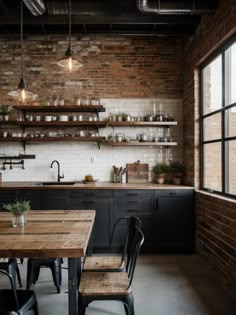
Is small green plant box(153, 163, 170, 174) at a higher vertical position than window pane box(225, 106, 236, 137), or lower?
lower

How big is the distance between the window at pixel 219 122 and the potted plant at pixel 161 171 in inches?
29.9

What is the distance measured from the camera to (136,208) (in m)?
4.84

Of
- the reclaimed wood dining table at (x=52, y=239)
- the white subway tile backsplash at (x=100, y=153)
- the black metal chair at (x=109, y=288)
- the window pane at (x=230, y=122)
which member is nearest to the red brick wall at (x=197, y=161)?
the white subway tile backsplash at (x=100, y=153)

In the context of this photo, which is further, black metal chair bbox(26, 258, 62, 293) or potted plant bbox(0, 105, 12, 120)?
potted plant bbox(0, 105, 12, 120)

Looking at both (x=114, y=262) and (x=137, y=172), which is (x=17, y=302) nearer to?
(x=114, y=262)

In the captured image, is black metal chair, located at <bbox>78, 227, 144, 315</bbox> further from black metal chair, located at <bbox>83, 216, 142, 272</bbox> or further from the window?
the window

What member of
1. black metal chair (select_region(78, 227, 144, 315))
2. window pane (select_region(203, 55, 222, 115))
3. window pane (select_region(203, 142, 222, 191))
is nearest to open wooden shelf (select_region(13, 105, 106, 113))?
window pane (select_region(203, 55, 222, 115))

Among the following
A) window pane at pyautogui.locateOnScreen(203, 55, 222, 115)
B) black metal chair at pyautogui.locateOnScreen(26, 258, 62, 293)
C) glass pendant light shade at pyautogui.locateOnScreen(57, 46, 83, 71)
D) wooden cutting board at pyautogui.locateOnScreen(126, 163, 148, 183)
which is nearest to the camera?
glass pendant light shade at pyautogui.locateOnScreen(57, 46, 83, 71)

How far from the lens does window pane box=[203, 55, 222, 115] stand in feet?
14.1

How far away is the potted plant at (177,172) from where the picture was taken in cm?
529

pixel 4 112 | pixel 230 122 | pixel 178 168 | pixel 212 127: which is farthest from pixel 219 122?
pixel 4 112

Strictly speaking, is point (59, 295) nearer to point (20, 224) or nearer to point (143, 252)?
Result: point (20, 224)

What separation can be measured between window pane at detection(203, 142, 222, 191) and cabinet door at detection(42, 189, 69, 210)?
82.4 inches

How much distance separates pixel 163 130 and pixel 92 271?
11.1 feet
